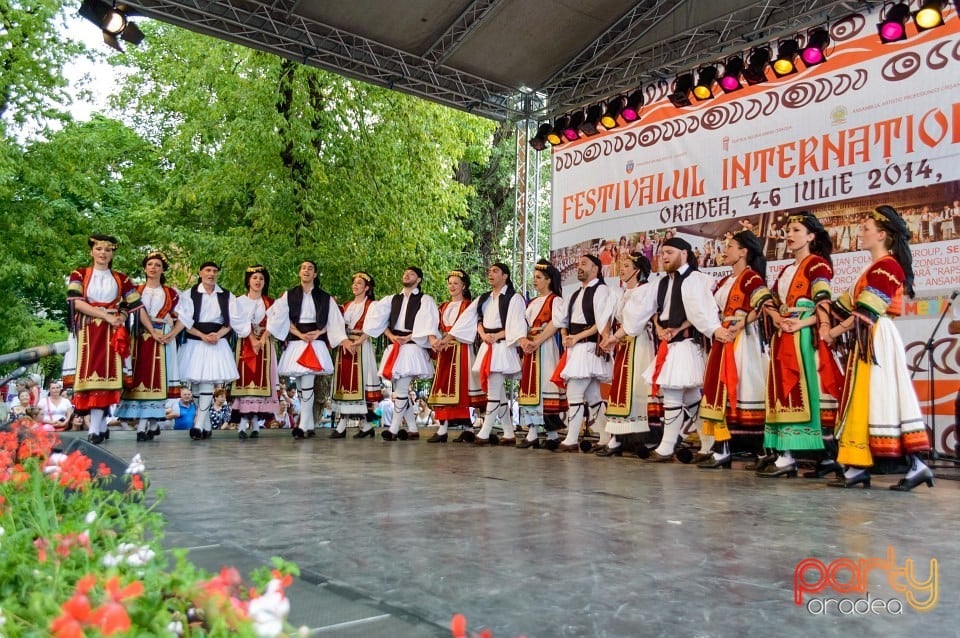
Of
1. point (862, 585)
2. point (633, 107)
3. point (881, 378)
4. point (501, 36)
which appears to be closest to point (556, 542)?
point (862, 585)

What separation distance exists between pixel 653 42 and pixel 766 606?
6707mm

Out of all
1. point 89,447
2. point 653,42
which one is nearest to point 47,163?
point 653,42

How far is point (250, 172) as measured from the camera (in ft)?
35.3

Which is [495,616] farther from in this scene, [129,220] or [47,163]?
[129,220]

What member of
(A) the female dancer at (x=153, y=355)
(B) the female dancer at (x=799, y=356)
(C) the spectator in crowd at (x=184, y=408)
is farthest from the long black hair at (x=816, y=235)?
(C) the spectator in crowd at (x=184, y=408)

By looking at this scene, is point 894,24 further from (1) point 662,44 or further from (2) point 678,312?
(2) point 678,312

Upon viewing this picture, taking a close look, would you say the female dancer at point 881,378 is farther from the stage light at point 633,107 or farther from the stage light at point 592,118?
the stage light at point 592,118

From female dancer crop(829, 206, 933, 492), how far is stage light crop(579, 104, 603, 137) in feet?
13.5

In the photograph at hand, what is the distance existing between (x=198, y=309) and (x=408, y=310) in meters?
2.04

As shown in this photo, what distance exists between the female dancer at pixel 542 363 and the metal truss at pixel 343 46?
2309 millimetres

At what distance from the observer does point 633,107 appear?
318 inches

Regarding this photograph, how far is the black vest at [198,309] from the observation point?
782 centimetres

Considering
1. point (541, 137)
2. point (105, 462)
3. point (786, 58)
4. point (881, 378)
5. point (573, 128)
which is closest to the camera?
point (105, 462)

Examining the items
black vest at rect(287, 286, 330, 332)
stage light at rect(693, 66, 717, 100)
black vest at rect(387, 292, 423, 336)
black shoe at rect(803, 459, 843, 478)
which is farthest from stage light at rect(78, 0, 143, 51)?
black shoe at rect(803, 459, 843, 478)
